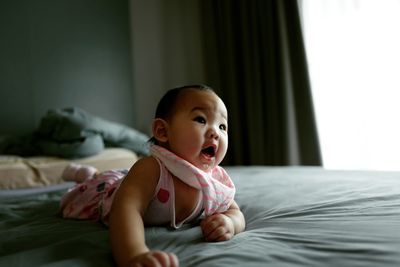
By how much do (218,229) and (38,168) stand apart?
1.49 meters

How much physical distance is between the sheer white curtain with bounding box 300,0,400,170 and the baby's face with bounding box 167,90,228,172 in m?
1.70

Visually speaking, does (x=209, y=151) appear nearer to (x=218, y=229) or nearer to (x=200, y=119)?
(x=200, y=119)

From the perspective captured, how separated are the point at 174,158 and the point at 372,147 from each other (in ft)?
6.04

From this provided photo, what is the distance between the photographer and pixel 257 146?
2816mm

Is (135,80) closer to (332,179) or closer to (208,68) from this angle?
(208,68)

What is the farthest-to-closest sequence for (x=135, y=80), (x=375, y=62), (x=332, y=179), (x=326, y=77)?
(x=135, y=80), (x=326, y=77), (x=375, y=62), (x=332, y=179)

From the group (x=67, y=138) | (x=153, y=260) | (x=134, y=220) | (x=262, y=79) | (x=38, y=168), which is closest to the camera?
(x=153, y=260)

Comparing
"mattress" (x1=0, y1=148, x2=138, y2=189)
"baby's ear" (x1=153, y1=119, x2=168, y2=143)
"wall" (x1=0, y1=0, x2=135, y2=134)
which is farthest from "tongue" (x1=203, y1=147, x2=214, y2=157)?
"wall" (x1=0, y1=0, x2=135, y2=134)

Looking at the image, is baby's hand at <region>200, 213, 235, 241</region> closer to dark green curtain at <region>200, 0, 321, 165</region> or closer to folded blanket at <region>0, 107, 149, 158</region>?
folded blanket at <region>0, 107, 149, 158</region>

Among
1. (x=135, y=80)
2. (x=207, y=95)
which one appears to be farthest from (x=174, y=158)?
(x=135, y=80)

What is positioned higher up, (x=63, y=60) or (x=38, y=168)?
(x=63, y=60)

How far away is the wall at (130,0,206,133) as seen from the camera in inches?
127

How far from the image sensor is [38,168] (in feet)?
6.31

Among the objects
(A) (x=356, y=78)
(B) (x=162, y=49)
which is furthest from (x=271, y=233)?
(B) (x=162, y=49)
